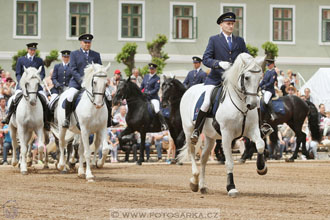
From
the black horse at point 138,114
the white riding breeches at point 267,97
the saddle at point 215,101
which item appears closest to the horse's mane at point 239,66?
the saddle at point 215,101

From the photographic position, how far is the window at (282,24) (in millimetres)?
44344

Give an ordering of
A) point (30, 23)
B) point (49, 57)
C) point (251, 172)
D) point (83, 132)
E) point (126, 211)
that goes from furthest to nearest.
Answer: point (30, 23) < point (49, 57) < point (251, 172) < point (83, 132) < point (126, 211)

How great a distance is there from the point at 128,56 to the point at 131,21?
4501mm

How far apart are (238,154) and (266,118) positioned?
3812 mm

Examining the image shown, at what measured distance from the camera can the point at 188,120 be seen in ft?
46.3

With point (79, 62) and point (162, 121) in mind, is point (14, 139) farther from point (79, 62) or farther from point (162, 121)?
point (162, 121)

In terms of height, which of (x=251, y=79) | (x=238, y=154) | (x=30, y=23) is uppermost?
(x=30, y=23)

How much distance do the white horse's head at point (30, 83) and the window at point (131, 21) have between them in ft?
80.4

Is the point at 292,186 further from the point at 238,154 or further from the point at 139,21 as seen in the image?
the point at 139,21

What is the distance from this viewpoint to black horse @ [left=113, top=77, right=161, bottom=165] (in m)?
23.5

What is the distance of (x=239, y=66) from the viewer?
1241 cm

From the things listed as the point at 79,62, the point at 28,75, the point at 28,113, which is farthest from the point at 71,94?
the point at 28,113

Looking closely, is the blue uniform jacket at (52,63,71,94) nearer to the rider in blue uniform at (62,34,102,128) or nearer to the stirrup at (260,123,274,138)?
the rider in blue uniform at (62,34,102,128)

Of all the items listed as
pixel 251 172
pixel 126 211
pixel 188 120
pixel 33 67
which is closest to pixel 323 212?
pixel 126 211
